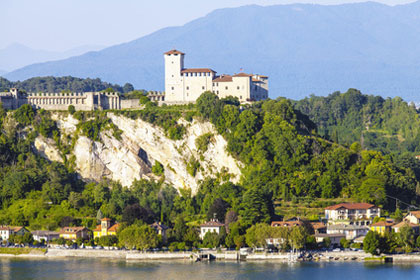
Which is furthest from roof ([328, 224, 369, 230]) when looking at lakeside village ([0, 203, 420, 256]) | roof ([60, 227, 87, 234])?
roof ([60, 227, 87, 234])

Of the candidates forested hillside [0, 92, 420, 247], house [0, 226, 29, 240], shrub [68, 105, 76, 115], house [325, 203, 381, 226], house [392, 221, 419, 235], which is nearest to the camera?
house [392, 221, 419, 235]

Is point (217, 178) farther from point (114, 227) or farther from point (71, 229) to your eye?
point (71, 229)

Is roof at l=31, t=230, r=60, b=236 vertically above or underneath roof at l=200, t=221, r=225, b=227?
underneath

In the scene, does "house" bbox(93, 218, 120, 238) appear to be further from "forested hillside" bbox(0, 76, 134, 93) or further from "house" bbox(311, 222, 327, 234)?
"forested hillside" bbox(0, 76, 134, 93)

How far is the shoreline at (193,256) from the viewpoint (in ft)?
175

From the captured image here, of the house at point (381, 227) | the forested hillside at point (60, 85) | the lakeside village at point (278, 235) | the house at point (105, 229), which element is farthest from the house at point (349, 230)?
the forested hillside at point (60, 85)

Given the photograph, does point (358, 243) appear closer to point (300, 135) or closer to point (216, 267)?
point (216, 267)

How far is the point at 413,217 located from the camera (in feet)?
194

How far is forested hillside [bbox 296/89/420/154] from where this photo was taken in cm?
9562

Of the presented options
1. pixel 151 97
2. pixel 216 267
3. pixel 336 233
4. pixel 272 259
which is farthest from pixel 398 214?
pixel 151 97

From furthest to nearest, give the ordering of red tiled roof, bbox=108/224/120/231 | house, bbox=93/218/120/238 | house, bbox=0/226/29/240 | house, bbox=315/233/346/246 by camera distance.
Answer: house, bbox=0/226/29/240 → house, bbox=93/218/120/238 → red tiled roof, bbox=108/224/120/231 → house, bbox=315/233/346/246

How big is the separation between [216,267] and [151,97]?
2678 centimetres

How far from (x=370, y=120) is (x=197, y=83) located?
35.3 metres

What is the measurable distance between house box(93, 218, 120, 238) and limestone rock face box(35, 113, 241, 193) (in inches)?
380
